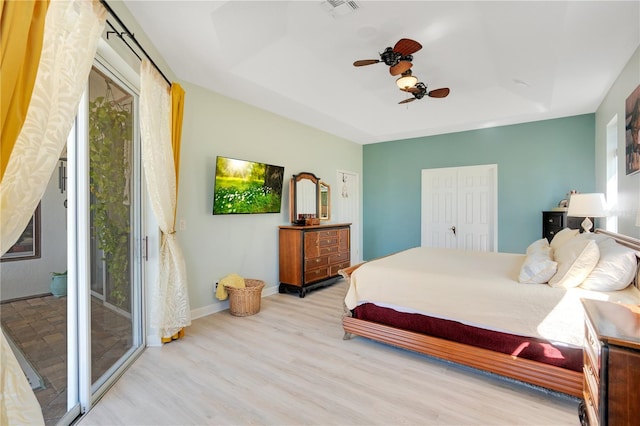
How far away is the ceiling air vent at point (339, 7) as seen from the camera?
7.30 ft

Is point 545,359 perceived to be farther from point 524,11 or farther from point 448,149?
point 448,149

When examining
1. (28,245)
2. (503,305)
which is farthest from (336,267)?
(28,245)

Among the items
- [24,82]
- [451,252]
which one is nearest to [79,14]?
[24,82]

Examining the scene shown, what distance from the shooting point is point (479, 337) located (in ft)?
7.38

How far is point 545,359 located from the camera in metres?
2.01

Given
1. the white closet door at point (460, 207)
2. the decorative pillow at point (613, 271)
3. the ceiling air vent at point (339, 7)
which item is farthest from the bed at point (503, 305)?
the white closet door at point (460, 207)

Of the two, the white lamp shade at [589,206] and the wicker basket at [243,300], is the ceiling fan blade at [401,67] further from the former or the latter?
the wicker basket at [243,300]

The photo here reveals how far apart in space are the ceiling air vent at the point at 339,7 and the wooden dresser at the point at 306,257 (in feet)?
9.04

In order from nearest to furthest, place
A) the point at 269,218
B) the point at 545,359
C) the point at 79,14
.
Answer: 1. the point at 79,14
2. the point at 545,359
3. the point at 269,218

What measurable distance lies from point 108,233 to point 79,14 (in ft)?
5.01

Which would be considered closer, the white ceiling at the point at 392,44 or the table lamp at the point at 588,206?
the white ceiling at the point at 392,44

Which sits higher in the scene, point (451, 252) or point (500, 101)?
point (500, 101)

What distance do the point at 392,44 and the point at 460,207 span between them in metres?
3.72

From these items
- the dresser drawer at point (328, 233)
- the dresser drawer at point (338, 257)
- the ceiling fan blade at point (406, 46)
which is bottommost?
the dresser drawer at point (338, 257)
